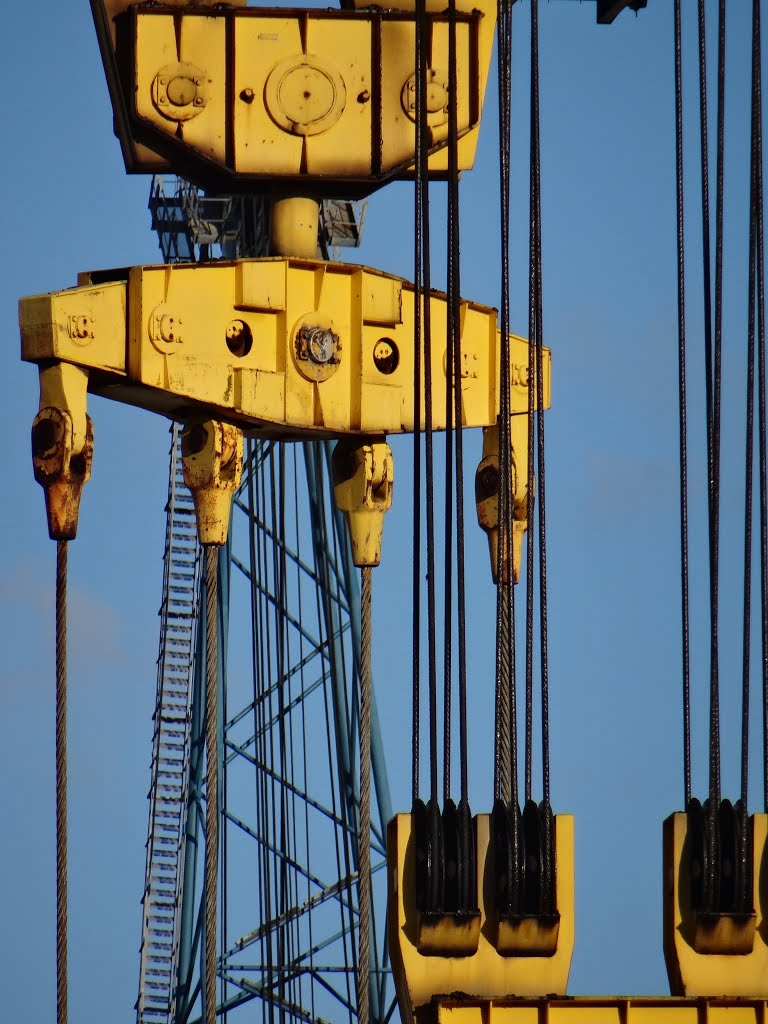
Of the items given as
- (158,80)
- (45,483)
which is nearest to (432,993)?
(45,483)

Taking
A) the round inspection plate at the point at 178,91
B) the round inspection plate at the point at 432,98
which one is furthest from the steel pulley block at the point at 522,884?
the round inspection plate at the point at 178,91

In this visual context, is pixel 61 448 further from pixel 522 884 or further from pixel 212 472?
pixel 522 884

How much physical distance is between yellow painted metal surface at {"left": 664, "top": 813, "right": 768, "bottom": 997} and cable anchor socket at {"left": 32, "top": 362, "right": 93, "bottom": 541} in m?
3.58

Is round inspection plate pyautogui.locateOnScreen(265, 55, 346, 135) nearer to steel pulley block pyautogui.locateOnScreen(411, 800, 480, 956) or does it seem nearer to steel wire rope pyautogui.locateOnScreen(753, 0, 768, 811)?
steel wire rope pyautogui.locateOnScreen(753, 0, 768, 811)

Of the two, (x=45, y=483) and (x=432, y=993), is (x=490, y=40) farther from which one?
(x=432, y=993)

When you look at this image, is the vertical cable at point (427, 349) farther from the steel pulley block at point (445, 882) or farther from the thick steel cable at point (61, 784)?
the thick steel cable at point (61, 784)

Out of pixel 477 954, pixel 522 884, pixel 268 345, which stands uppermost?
pixel 268 345

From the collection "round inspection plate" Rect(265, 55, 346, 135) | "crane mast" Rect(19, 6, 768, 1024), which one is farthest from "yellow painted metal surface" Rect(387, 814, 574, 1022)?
"round inspection plate" Rect(265, 55, 346, 135)

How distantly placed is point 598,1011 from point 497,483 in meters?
3.98

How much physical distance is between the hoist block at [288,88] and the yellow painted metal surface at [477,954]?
4659 millimetres

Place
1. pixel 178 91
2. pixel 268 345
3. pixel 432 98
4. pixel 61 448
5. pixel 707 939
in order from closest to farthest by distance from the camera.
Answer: pixel 707 939
pixel 61 448
pixel 268 345
pixel 178 91
pixel 432 98

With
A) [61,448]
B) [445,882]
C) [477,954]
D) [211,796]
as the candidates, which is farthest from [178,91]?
[477,954]

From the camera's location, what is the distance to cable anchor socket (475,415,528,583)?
598 inches

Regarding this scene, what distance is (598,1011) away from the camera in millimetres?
12250
